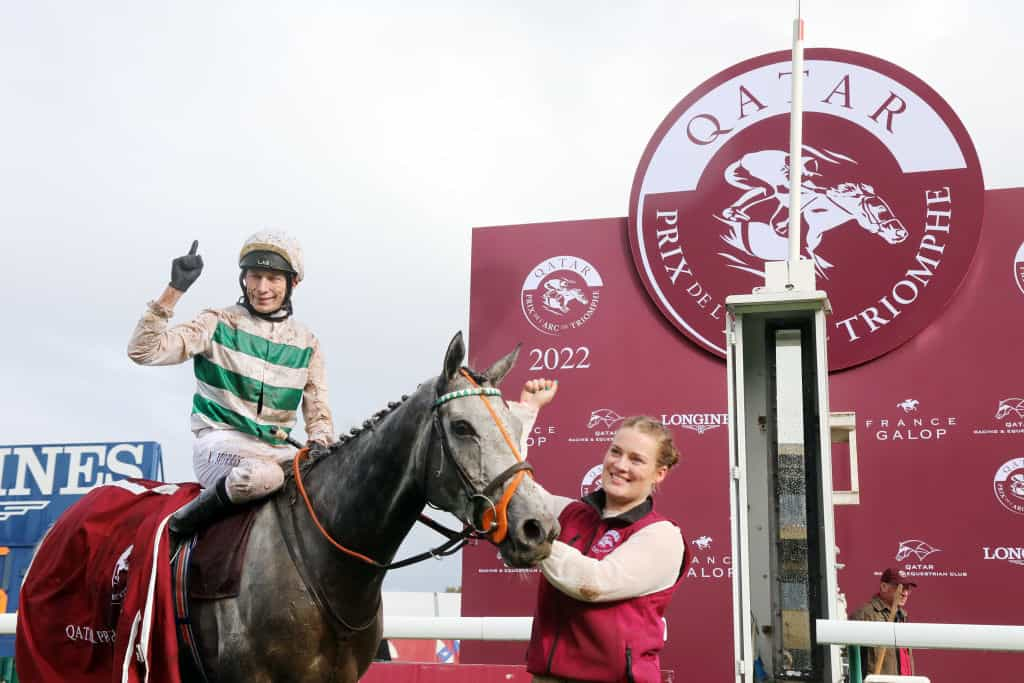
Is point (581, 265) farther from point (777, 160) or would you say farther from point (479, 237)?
point (777, 160)

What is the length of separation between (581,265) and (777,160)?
163 centimetres

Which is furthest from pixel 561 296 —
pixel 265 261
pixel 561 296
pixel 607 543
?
pixel 607 543

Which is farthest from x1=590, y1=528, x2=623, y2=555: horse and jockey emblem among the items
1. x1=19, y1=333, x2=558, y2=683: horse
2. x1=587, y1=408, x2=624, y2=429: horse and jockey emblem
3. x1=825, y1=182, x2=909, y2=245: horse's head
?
x1=825, y1=182, x2=909, y2=245: horse's head

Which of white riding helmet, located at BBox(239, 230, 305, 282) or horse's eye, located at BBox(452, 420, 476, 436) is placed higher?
white riding helmet, located at BBox(239, 230, 305, 282)

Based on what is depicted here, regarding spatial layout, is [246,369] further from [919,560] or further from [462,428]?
[919,560]

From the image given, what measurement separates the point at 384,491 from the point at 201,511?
61cm

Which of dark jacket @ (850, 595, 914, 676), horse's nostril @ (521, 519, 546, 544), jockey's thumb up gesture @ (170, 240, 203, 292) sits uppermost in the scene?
jockey's thumb up gesture @ (170, 240, 203, 292)

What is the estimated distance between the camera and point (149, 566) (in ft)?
9.20

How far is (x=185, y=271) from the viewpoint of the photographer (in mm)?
3062

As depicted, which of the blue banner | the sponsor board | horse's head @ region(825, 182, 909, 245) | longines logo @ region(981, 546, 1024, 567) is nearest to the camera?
longines logo @ region(981, 546, 1024, 567)

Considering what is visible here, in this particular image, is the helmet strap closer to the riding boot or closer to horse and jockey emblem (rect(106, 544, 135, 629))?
the riding boot

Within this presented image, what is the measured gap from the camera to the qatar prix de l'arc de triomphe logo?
6293mm

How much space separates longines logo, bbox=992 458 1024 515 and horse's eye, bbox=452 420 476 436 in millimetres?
4694

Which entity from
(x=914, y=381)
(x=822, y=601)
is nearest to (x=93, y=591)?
(x=822, y=601)
